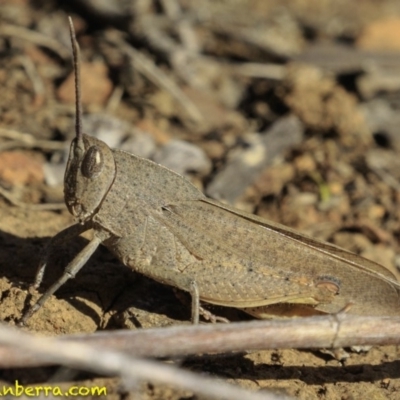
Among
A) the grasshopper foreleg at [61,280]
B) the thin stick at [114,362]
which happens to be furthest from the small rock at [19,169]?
the thin stick at [114,362]

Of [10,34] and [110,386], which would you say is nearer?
[110,386]

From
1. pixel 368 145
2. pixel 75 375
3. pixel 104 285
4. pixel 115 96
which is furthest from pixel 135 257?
pixel 368 145

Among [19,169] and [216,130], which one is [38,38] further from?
[19,169]

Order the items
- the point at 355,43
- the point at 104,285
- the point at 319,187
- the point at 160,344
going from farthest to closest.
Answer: the point at 355,43 < the point at 319,187 < the point at 104,285 < the point at 160,344

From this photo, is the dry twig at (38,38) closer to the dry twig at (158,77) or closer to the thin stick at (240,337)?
the dry twig at (158,77)

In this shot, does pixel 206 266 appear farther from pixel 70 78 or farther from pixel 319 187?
pixel 70 78

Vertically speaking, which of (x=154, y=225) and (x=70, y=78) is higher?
(x=70, y=78)
